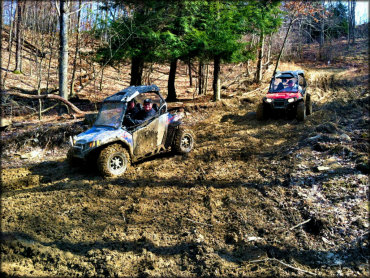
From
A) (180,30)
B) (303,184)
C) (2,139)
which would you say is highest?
(180,30)

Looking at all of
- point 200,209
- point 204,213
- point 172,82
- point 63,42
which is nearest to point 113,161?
point 200,209

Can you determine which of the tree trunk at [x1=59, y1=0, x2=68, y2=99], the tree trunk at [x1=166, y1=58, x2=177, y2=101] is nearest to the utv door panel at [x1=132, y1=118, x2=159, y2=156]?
the tree trunk at [x1=59, y1=0, x2=68, y2=99]

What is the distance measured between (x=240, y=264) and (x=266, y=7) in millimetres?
14088

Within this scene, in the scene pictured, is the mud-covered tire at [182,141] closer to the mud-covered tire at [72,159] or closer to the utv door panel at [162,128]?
the utv door panel at [162,128]

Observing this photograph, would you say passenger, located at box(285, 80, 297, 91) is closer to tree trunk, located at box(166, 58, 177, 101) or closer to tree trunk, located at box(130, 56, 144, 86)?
tree trunk, located at box(166, 58, 177, 101)

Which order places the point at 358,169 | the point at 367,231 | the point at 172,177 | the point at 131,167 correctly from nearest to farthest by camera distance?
the point at 367,231
the point at 358,169
the point at 172,177
the point at 131,167

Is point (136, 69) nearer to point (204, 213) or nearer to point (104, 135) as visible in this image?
point (104, 135)

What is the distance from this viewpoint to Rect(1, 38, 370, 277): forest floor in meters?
3.62

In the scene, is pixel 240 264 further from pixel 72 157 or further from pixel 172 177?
pixel 72 157

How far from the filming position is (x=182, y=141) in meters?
7.57

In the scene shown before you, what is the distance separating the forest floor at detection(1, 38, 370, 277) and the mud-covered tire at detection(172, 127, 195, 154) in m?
0.29

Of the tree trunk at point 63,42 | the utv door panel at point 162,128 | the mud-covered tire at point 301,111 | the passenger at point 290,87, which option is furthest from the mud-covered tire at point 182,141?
the tree trunk at point 63,42

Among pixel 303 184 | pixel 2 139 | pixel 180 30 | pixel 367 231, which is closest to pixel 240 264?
pixel 367 231

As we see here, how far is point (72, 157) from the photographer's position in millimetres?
6484
